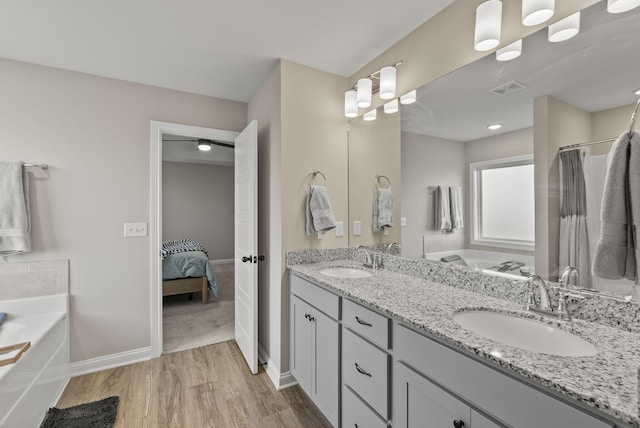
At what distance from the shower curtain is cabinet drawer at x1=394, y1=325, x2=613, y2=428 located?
0.62m

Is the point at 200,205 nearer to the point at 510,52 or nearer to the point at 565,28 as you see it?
→ the point at 510,52

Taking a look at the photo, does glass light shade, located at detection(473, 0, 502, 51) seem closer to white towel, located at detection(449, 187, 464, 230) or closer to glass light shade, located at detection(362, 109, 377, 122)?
white towel, located at detection(449, 187, 464, 230)

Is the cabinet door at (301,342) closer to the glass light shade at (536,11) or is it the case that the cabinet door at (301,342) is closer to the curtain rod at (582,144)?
the curtain rod at (582,144)

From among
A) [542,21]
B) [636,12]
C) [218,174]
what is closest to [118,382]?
[542,21]

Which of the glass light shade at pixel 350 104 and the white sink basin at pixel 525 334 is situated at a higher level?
the glass light shade at pixel 350 104

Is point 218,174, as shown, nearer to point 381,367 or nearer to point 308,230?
point 308,230

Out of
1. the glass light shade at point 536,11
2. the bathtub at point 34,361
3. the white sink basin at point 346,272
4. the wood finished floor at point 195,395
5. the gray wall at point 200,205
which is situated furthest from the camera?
the gray wall at point 200,205

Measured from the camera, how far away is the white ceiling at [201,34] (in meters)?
1.61

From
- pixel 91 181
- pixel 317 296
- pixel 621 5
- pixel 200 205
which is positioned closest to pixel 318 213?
pixel 317 296

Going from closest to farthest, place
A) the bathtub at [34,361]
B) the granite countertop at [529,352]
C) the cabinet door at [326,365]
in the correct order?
the granite countertop at [529,352] → the bathtub at [34,361] → the cabinet door at [326,365]

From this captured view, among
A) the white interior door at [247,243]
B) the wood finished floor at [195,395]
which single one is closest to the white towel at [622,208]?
the wood finished floor at [195,395]

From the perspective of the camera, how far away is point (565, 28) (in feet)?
3.82

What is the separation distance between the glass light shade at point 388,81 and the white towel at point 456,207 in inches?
29.8

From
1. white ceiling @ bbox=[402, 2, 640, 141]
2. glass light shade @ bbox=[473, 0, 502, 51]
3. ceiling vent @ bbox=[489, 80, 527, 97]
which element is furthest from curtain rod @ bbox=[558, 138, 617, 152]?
glass light shade @ bbox=[473, 0, 502, 51]
